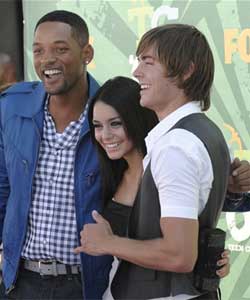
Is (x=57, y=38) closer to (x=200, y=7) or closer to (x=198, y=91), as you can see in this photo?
(x=198, y=91)

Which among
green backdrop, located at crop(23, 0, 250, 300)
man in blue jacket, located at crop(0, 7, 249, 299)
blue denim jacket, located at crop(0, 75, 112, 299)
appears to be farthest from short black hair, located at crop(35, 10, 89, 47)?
green backdrop, located at crop(23, 0, 250, 300)

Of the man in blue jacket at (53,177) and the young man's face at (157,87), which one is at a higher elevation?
the young man's face at (157,87)

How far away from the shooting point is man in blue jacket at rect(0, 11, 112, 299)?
1957mm

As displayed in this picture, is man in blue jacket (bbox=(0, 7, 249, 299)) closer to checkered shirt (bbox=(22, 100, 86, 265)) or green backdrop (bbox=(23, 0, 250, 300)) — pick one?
checkered shirt (bbox=(22, 100, 86, 265))

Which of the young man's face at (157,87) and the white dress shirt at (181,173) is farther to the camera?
the young man's face at (157,87)

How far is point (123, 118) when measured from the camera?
70.7 inches

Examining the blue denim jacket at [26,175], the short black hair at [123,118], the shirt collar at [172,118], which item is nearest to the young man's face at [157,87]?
the shirt collar at [172,118]

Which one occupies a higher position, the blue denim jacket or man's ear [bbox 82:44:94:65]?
man's ear [bbox 82:44:94:65]

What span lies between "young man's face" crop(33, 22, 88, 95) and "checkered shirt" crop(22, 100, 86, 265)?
0.18 m

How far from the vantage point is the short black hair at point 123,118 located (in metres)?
1.80

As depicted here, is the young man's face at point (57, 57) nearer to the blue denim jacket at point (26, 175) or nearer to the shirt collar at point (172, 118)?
the blue denim jacket at point (26, 175)

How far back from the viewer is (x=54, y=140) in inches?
79.7

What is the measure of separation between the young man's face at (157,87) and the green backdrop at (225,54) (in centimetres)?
164

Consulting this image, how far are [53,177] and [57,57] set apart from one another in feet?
1.36
